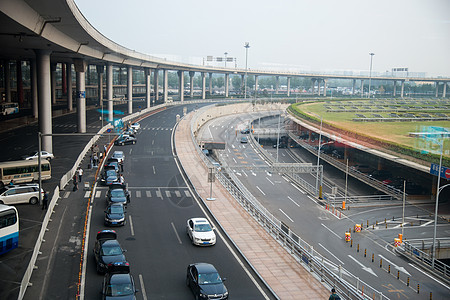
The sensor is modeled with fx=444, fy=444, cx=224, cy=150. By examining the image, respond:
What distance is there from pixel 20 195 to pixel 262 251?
755 inches

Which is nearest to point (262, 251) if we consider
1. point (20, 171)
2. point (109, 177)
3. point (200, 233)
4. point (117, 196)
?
point (200, 233)

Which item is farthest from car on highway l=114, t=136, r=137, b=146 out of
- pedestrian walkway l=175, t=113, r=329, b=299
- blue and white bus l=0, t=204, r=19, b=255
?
blue and white bus l=0, t=204, r=19, b=255

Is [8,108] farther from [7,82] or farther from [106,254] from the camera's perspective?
[106,254]

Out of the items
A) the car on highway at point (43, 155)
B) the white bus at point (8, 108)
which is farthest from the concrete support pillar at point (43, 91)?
the white bus at point (8, 108)

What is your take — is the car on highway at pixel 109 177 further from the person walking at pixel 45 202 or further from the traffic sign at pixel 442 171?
the traffic sign at pixel 442 171

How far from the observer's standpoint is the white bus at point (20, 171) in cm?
3849

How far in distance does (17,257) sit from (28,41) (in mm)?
26048

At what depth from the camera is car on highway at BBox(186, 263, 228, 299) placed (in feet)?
66.9

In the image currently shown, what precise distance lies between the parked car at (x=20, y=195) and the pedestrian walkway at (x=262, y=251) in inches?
549

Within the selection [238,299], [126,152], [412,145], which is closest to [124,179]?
[126,152]

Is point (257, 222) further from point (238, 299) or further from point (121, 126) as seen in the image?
point (121, 126)

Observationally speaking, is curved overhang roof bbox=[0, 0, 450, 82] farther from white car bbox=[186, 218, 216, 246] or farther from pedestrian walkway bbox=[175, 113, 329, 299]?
pedestrian walkway bbox=[175, 113, 329, 299]

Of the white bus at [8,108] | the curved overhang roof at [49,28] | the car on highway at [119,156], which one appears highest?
the curved overhang roof at [49,28]

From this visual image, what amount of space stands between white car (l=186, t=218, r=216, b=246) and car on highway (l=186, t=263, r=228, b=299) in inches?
228
